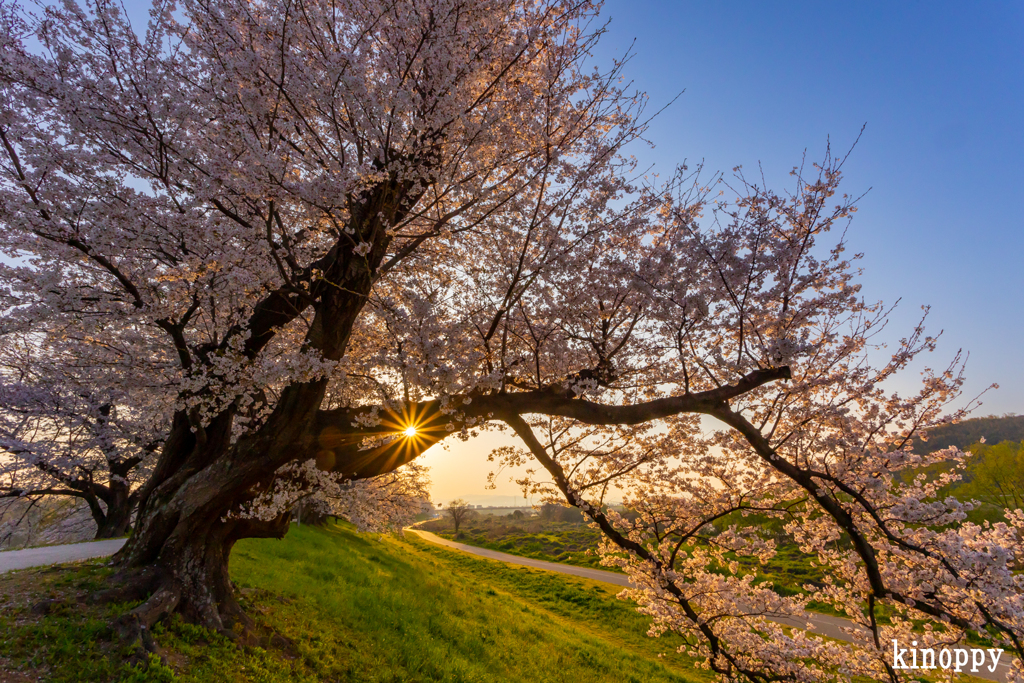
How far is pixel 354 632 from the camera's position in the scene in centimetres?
1007

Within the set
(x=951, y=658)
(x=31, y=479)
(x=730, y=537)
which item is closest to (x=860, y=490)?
(x=730, y=537)

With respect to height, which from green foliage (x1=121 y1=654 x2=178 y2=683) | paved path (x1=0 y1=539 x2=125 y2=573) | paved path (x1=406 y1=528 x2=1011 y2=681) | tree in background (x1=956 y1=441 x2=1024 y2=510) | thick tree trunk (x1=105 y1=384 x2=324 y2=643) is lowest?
paved path (x1=406 y1=528 x2=1011 y2=681)

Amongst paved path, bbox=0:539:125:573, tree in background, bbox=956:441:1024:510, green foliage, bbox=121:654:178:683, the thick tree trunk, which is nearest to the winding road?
paved path, bbox=0:539:125:573

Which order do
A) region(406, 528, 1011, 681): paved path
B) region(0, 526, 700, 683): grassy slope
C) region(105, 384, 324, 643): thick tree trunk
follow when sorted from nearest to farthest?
1. region(0, 526, 700, 683): grassy slope
2. region(105, 384, 324, 643): thick tree trunk
3. region(406, 528, 1011, 681): paved path

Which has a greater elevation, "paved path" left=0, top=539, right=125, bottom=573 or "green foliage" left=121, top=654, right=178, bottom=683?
"green foliage" left=121, top=654, right=178, bottom=683

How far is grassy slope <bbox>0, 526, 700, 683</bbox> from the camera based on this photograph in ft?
19.3

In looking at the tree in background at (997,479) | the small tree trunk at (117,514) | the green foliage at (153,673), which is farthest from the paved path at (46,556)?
the tree in background at (997,479)

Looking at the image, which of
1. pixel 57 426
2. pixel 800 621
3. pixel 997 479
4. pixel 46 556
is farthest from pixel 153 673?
pixel 997 479

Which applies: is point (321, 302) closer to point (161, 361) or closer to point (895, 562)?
point (161, 361)

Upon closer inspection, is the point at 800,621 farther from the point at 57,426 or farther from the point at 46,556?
the point at 57,426

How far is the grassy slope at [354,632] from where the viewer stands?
588cm

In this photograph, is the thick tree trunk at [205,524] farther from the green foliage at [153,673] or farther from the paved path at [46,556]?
the paved path at [46,556]

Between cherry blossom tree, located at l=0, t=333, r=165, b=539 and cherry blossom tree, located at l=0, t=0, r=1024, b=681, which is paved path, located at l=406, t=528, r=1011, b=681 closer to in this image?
cherry blossom tree, located at l=0, t=0, r=1024, b=681

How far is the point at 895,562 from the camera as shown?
21.8 feet
